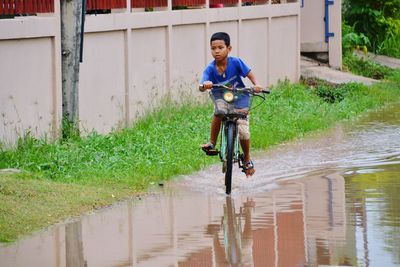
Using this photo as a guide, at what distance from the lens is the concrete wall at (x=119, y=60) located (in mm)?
13477

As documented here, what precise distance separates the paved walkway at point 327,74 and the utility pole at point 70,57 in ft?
33.4

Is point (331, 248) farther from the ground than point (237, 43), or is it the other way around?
point (237, 43)

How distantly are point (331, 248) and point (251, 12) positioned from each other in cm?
1240

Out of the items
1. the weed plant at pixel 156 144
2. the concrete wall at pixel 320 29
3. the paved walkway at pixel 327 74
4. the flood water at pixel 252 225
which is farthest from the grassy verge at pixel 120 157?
the concrete wall at pixel 320 29

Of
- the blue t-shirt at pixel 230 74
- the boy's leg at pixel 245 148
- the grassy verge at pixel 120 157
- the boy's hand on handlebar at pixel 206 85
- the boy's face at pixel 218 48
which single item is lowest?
the grassy verge at pixel 120 157

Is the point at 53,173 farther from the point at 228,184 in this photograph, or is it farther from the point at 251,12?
the point at 251,12

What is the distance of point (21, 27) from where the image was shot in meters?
13.4

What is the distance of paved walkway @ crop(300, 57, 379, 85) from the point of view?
944 inches

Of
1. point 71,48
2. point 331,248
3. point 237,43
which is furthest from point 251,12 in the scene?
point 331,248

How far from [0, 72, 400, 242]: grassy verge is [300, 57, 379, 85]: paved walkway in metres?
3.43

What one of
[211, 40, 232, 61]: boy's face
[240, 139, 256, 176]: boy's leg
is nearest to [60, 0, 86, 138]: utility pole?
[211, 40, 232, 61]: boy's face

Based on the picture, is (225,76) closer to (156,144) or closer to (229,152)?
(229,152)

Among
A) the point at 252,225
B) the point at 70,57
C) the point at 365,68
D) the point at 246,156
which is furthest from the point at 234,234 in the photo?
the point at 365,68

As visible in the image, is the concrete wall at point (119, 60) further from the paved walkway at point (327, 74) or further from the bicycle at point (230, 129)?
the bicycle at point (230, 129)
